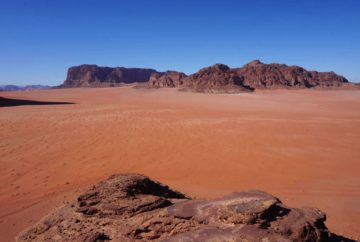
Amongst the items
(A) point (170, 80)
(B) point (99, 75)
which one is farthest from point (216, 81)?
(B) point (99, 75)

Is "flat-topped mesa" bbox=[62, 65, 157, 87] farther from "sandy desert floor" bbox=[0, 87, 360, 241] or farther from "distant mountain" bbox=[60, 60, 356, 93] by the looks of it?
→ "sandy desert floor" bbox=[0, 87, 360, 241]

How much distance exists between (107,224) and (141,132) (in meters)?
11.0

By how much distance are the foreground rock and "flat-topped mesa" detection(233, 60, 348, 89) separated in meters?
82.0

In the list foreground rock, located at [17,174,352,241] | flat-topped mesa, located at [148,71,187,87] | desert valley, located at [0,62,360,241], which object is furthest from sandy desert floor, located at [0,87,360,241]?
flat-topped mesa, located at [148,71,187,87]

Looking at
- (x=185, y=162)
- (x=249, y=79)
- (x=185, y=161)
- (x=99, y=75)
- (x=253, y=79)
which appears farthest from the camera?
(x=99, y=75)

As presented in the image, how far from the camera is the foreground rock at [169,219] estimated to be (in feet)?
9.52

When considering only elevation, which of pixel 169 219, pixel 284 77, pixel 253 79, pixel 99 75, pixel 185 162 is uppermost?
pixel 99 75

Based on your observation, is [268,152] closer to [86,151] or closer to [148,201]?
[86,151]

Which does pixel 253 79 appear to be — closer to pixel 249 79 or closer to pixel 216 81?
pixel 249 79

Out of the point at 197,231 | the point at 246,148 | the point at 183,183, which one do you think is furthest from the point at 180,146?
the point at 197,231

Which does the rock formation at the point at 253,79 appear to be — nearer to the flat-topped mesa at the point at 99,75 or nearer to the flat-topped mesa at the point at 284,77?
the flat-topped mesa at the point at 284,77

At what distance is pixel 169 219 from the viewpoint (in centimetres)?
330

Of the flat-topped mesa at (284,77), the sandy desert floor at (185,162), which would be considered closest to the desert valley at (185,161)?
the sandy desert floor at (185,162)

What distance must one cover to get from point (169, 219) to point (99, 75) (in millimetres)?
150386
